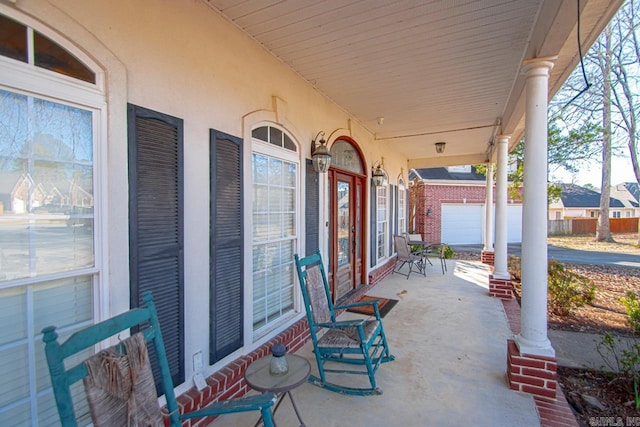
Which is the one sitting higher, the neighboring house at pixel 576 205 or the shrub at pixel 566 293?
the neighboring house at pixel 576 205

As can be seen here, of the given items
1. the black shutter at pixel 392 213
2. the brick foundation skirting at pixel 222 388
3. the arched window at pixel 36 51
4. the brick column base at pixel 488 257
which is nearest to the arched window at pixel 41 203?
the arched window at pixel 36 51

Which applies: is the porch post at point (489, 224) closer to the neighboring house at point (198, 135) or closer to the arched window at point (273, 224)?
the neighboring house at point (198, 135)

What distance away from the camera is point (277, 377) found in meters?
1.96

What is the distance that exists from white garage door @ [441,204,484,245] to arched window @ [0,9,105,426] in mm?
14596

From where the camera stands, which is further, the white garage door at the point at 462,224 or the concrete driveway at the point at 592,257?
the white garage door at the point at 462,224

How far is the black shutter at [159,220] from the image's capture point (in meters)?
1.82

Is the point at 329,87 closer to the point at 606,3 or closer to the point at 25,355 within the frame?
the point at 606,3

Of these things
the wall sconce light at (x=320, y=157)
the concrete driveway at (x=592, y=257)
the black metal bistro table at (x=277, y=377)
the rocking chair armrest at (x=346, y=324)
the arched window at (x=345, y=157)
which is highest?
the arched window at (x=345, y=157)

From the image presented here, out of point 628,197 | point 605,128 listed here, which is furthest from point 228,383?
point 628,197

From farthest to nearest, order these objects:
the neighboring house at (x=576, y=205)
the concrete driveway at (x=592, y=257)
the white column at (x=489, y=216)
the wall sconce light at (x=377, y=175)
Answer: the neighboring house at (x=576, y=205), the concrete driveway at (x=592, y=257), the white column at (x=489, y=216), the wall sconce light at (x=377, y=175)

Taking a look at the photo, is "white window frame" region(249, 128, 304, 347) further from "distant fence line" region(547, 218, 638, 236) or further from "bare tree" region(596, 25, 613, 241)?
"distant fence line" region(547, 218, 638, 236)

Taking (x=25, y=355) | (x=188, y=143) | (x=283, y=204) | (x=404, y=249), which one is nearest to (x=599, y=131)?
(x=404, y=249)

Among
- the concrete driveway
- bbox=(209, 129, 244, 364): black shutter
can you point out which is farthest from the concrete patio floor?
the concrete driveway

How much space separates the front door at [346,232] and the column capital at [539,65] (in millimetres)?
2628
